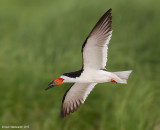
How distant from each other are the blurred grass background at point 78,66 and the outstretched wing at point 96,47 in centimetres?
148

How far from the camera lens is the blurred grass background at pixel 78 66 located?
5.95 meters

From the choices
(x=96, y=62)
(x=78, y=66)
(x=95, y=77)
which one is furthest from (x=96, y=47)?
(x=78, y=66)

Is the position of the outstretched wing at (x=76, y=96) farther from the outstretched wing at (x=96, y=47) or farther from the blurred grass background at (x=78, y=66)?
the blurred grass background at (x=78, y=66)

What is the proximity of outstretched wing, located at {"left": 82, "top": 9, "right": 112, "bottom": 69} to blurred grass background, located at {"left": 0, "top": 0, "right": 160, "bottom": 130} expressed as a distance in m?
1.48

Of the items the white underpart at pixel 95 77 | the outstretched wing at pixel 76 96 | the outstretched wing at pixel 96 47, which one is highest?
the outstretched wing at pixel 96 47

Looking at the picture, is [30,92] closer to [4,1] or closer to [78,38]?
[78,38]

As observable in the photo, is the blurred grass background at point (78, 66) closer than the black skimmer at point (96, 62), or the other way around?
the black skimmer at point (96, 62)

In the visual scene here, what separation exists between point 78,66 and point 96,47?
7.89ft

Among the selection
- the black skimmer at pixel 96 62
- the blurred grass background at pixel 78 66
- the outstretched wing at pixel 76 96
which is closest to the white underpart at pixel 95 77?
the black skimmer at pixel 96 62

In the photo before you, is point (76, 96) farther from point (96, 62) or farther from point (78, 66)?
point (78, 66)

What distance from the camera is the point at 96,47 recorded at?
13.4 feet

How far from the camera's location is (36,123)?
237 inches

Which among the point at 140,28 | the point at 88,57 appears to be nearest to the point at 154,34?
the point at 140,28

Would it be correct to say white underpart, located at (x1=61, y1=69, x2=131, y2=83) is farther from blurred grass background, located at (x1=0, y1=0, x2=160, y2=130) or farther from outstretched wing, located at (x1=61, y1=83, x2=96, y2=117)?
blurred grass background, located at (x1=0, y1=0, x2=160, y2=130)
